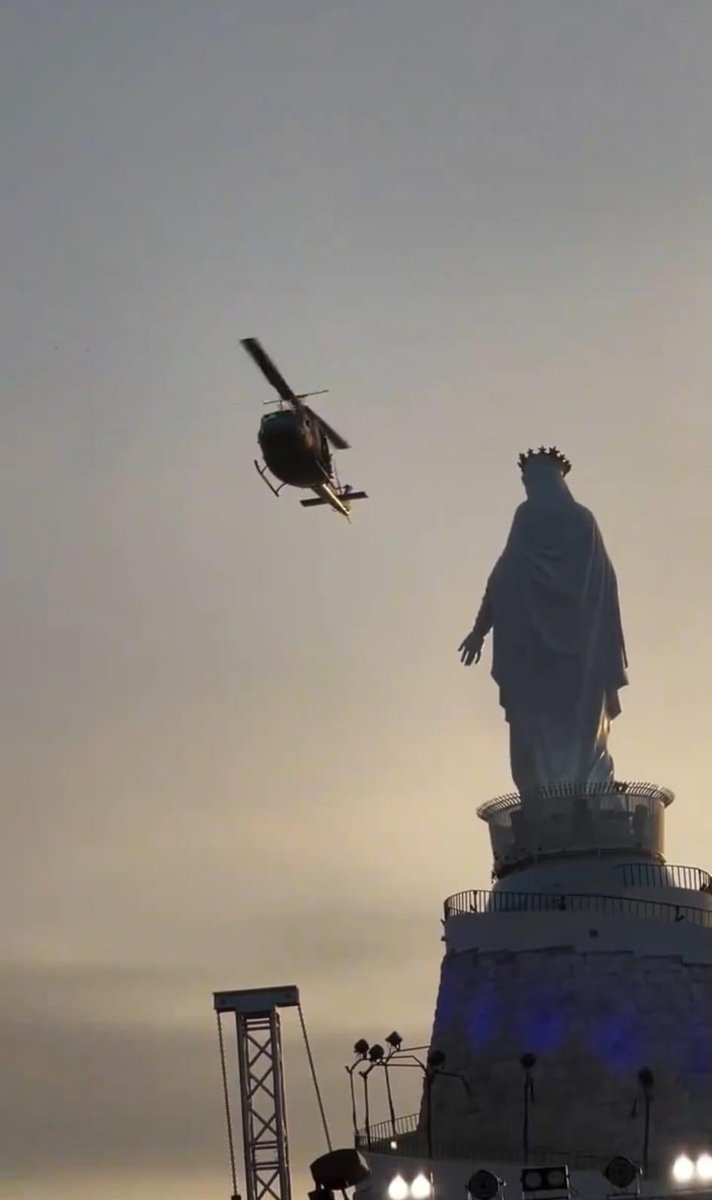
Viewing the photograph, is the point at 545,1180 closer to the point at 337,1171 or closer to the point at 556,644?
the point at 337,1171

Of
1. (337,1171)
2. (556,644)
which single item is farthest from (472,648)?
(337,1171)

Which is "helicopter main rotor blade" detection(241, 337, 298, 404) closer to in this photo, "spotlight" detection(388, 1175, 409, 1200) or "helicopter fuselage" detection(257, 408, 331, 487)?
"helicopter fuselage" detection(257, 408, 331, 487)

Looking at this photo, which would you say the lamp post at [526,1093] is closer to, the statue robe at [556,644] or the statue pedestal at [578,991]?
the statue pedestal at [578,991]

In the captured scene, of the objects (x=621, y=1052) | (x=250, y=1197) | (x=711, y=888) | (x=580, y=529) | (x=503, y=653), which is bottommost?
(x=250, y=1197)

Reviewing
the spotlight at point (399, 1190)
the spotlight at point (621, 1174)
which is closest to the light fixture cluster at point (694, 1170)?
the spotlight at point (621, 1174)

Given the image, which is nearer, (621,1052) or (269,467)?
(621,1052)

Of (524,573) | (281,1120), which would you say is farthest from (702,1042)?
(524,573)

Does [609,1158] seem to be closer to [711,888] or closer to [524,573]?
[711,888]
